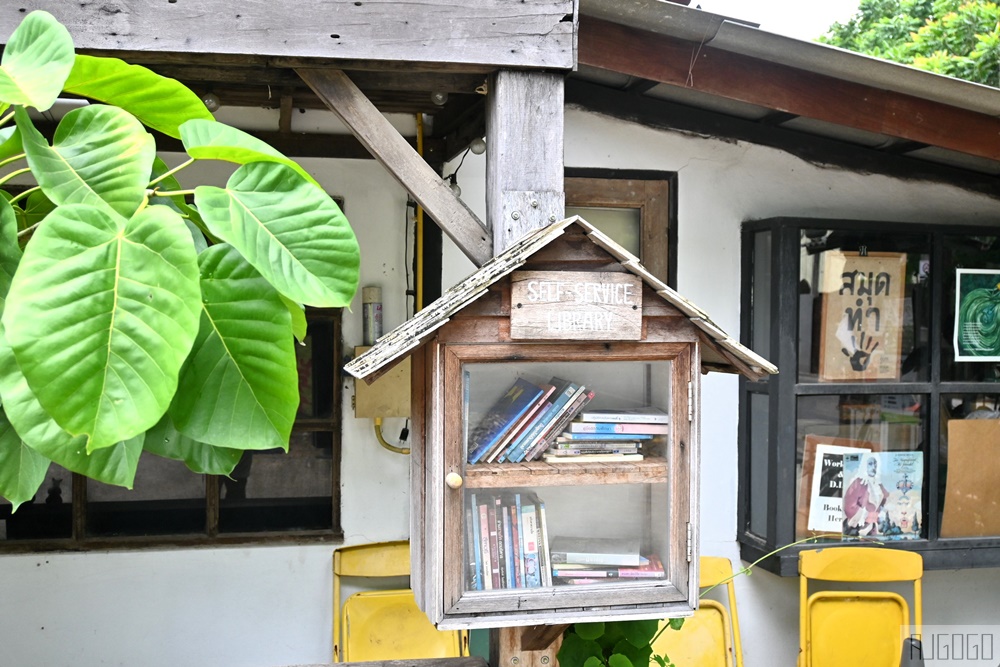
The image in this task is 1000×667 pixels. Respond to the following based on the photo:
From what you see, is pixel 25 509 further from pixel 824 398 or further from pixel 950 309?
pixel 950 309

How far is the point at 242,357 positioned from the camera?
3.88ft

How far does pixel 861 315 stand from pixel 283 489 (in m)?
2.47

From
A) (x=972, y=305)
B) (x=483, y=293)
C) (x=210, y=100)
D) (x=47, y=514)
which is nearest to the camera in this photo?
(x=483, y=293)

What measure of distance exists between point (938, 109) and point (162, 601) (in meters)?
3.51

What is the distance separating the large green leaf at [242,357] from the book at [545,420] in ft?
2.87

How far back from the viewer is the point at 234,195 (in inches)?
47.0

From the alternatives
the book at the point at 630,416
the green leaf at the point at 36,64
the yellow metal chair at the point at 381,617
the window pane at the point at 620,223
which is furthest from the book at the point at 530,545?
the window pane at the point at 620,223

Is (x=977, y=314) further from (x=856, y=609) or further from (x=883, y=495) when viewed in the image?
(x=856, y=609)

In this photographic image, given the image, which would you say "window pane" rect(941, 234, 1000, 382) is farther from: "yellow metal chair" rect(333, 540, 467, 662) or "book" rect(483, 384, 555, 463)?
"book" rect(483, 384, 555, 463)

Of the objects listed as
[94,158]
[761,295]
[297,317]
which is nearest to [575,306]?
[297,317]

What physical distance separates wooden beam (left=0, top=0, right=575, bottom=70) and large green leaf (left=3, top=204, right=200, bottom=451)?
1.07m

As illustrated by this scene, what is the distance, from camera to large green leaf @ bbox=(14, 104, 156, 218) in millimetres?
1112

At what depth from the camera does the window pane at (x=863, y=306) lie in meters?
3.68

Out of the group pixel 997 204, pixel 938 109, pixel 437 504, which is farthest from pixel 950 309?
pixel 437 504
